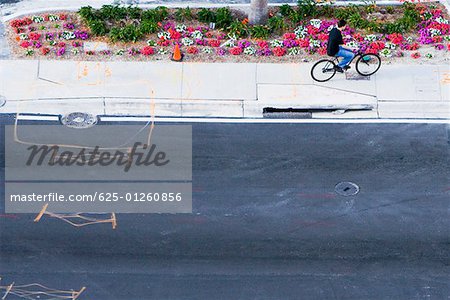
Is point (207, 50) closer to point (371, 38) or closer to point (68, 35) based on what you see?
point (68, 35)

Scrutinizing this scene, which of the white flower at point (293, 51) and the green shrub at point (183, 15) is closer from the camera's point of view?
the white flower at point (293, 51)

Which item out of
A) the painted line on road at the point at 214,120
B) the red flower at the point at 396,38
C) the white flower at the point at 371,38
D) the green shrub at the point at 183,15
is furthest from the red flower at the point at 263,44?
the red flower at the point at 396,38

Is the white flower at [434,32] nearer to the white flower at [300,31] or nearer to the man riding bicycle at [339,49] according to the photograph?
the man riding bicycle at [339,49]

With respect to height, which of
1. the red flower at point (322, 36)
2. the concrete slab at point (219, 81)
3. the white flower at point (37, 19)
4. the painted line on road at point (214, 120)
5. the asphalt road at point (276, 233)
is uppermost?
the white flower at point (37, 19)

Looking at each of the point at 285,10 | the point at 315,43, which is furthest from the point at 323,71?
the point at 285,10

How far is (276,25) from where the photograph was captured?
22.5 meters

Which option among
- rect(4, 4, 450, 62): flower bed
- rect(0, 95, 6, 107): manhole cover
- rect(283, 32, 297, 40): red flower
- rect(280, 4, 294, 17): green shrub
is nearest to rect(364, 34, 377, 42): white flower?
rect(4, 4, 450, 62): flower bed

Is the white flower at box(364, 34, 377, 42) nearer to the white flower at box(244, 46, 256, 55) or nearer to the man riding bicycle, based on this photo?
the man riding bicycle

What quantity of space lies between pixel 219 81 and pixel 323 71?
7.82 ft

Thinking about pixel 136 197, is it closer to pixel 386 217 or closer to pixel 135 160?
pixel 135 160

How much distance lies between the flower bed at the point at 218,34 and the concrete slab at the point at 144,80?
40cm

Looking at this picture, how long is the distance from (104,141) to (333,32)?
564 cm

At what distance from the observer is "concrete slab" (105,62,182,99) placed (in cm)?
2050

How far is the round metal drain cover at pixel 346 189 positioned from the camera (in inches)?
708
